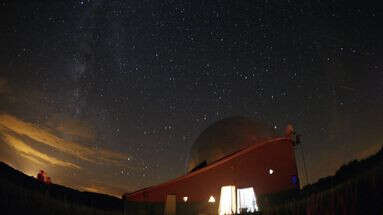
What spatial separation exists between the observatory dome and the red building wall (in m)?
2.72

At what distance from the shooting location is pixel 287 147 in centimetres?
1894

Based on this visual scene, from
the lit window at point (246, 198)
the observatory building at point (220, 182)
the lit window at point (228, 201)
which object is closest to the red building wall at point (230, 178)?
the observatory building at point (220, 182)

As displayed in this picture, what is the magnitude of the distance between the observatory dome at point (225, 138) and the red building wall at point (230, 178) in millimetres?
2724

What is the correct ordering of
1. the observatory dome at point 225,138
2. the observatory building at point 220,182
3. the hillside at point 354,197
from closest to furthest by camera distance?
the hillside at point 354,197 < the observatory building at point 220,182 < the observatory dome at point 225,138

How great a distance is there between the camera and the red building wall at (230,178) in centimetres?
1811

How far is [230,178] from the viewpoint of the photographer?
18234 millimetres

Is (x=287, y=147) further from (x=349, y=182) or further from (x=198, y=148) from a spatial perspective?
(x=349, y=182)

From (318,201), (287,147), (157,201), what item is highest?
(287,147)

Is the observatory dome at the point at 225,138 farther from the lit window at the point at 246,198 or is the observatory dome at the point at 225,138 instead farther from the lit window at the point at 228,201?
the lit window at the point at 228,201

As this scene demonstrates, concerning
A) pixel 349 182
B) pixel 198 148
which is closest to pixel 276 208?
pixel 349 182

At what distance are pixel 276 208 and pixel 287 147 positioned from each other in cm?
1056

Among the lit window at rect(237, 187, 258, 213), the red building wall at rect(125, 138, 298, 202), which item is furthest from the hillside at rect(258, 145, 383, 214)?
the red building wall at rect(125, 138, 298, 202)

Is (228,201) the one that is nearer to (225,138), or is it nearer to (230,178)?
(230,178)

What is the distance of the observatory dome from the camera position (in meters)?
21.3
